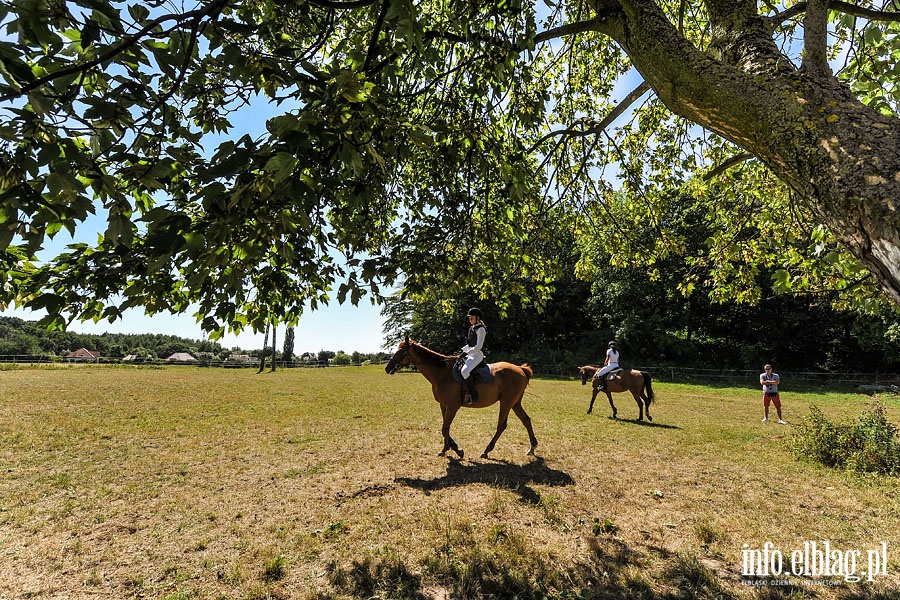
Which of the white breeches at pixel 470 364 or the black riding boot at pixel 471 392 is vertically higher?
the white breeches at pixel 470 364

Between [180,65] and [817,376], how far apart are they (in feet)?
124

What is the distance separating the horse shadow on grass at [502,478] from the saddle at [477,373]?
1619 millimetres

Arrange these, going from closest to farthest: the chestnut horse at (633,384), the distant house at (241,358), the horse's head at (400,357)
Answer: the horse's head at (400,357) < the chestnut horse at (633,384) < the distant house at (241,358)

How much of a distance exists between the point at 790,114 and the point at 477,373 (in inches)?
258

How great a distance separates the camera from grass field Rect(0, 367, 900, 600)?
383 cm

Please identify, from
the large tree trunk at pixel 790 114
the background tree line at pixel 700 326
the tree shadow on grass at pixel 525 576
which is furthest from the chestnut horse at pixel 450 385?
the background tree line at pixel 700 326

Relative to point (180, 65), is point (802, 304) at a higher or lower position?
higher

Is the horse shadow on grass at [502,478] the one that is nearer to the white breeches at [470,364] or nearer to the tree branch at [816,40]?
the white breeches at [470,364]

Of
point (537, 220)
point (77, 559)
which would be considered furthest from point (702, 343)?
point (77, 559)

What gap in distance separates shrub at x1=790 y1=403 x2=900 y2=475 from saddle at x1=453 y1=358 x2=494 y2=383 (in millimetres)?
6910

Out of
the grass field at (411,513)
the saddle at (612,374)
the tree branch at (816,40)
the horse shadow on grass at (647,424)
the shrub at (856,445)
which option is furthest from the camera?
the saddle at (612,374)

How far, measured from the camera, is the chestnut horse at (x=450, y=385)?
8.18 metres

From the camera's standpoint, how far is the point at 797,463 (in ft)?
26.7

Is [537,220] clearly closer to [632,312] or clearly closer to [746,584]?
[746,584]
